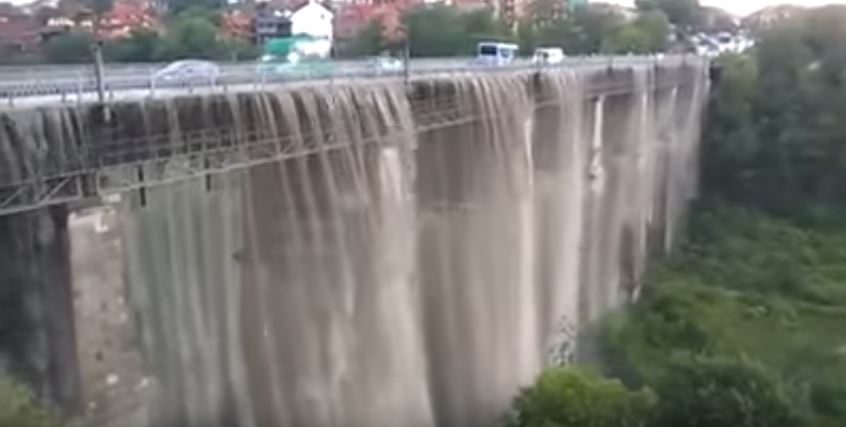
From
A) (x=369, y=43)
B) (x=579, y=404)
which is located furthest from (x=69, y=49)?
(x=579, y=404)

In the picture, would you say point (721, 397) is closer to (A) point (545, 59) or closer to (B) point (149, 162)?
(B) point (149, 162)

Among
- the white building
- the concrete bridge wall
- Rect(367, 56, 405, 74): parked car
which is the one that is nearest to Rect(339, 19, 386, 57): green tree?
the white building

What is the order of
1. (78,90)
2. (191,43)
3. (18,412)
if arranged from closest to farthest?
1. (18,412)
2. (78,90)
3. (191,43)

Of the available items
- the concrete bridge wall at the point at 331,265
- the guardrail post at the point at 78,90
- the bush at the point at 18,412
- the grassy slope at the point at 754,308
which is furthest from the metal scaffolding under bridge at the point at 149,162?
the grassy slope at the point at 754,308

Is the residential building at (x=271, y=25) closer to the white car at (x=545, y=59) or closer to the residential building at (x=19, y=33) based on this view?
the residential building at (x=19, y=33)

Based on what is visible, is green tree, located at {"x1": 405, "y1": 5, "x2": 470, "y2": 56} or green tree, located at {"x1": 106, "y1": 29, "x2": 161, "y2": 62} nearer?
green tree, located at {"x1": 106, "y1": 29, "x2": 161, "y2": 62}

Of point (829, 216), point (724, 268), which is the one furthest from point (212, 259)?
point (829, 216)

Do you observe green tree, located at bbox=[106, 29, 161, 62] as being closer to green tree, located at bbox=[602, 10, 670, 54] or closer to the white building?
green tree, located at bbox=[602, 10, 670, 54]
